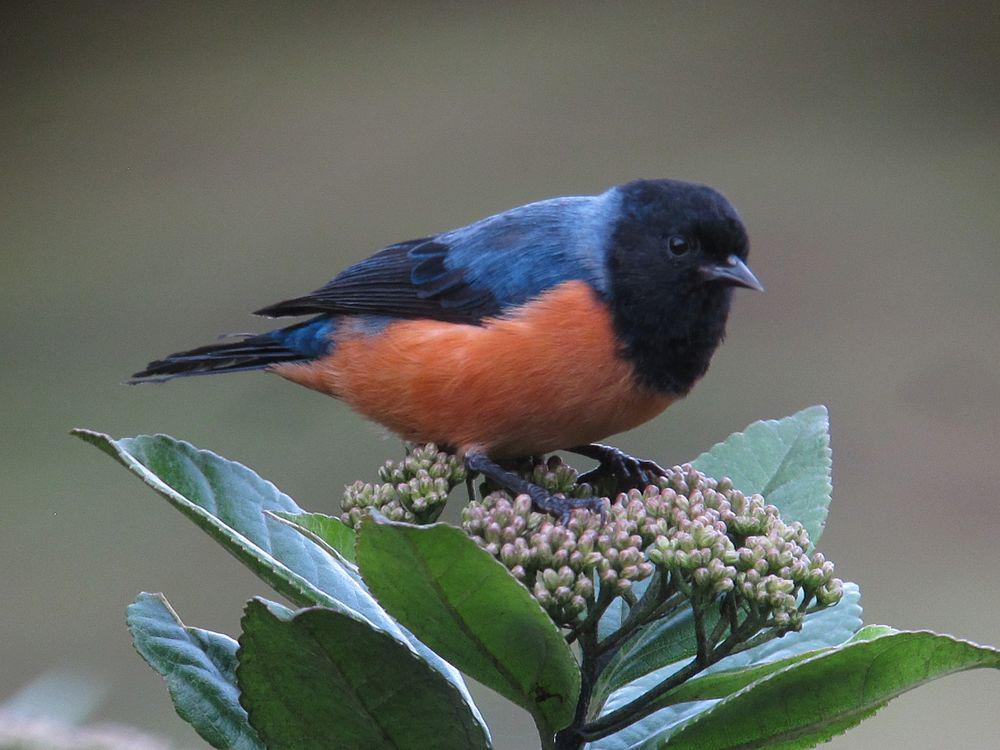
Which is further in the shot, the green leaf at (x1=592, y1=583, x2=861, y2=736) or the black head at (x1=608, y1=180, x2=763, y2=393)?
the black head at (x1=608, y1=180, x2=763, y2=393)

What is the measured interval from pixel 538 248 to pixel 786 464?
2.24 ft

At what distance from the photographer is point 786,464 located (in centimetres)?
154

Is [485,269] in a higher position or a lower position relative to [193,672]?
higher

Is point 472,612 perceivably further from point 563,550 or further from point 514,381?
point 514,381

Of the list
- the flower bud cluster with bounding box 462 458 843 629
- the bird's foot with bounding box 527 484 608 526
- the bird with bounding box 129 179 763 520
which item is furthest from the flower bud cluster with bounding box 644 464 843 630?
the bird with bounding box 129 179 763 520

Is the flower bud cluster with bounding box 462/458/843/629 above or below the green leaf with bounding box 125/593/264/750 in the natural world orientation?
above

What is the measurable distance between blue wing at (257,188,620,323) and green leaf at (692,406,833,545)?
47cm

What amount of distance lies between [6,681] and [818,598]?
161 inches

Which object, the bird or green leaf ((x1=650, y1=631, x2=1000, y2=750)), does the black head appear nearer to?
the bird

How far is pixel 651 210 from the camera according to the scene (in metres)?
1.96

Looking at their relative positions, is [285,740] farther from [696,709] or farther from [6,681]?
[6,681]

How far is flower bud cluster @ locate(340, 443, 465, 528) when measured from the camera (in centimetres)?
143

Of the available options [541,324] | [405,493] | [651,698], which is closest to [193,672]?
[405,493]

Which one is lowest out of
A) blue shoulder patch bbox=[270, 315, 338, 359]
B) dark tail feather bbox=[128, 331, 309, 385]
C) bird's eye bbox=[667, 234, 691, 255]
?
dark tail feather bbox=[128, 331, 309, 385]
